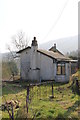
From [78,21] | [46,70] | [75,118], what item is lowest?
[75,118]

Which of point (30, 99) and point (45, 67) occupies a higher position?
point (45, 67)

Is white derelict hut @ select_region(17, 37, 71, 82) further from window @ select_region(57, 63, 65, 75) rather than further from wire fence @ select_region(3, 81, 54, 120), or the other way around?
wire fence @ select_region(3, 81, 54, 120)

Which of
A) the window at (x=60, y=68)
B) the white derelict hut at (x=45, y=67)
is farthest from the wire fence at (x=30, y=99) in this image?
the window at (x=60, y=68)

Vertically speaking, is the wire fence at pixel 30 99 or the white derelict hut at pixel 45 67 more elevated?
the white derelict hut at pixel 45 67

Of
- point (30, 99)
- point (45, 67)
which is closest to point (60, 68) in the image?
point (45, 67)

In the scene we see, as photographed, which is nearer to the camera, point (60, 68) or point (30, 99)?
point (30, 99)

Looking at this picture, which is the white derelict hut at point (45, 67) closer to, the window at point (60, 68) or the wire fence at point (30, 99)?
the window at point (60, 68)

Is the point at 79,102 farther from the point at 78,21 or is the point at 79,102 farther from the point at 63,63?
the point at 63,63

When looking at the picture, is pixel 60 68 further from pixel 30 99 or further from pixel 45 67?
pixel 30 99

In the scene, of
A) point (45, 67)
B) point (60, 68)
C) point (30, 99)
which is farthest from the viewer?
point (45, 67)

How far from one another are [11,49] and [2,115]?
75.6ft

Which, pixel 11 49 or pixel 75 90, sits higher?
pixel 11 49

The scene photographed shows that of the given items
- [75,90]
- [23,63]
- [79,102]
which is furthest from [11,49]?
[79,102]

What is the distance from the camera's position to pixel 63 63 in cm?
1728
